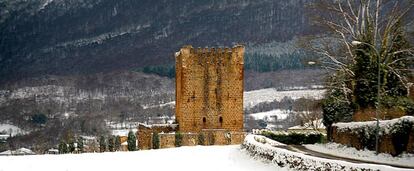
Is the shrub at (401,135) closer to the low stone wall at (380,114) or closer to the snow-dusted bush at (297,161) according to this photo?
the snow-dusted bush at (297,161)

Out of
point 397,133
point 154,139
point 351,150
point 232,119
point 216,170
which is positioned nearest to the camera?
point 216,170

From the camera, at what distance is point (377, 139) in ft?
118

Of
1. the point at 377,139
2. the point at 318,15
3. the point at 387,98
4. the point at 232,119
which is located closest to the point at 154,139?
the point at 232,119

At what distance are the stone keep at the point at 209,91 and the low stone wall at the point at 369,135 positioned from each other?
24202 millimetres

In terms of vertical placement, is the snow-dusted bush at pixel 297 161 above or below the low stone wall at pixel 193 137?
above

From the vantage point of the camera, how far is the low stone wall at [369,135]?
3466 centimetres

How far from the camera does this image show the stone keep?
71.8 m

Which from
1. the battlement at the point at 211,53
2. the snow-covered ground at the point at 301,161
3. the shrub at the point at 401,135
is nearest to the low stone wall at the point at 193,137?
the battlement at the point at 211,53

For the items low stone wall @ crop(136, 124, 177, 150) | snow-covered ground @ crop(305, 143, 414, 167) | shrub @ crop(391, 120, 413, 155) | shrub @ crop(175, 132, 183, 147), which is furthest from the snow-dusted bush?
low stone wall @ crop(136, 124, 177, 150)

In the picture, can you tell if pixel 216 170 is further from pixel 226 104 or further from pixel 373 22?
pixel 226 104

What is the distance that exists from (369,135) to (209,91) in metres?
34.1

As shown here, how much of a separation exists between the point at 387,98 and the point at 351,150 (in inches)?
264

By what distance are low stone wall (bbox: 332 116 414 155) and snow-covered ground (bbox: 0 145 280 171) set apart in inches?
273

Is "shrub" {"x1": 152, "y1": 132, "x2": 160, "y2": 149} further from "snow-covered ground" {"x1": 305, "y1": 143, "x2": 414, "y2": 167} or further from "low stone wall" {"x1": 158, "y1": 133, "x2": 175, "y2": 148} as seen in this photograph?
"snow-covered ground" {"x1": 305, "y1": 143, "x2": 414, "y2": 167}
